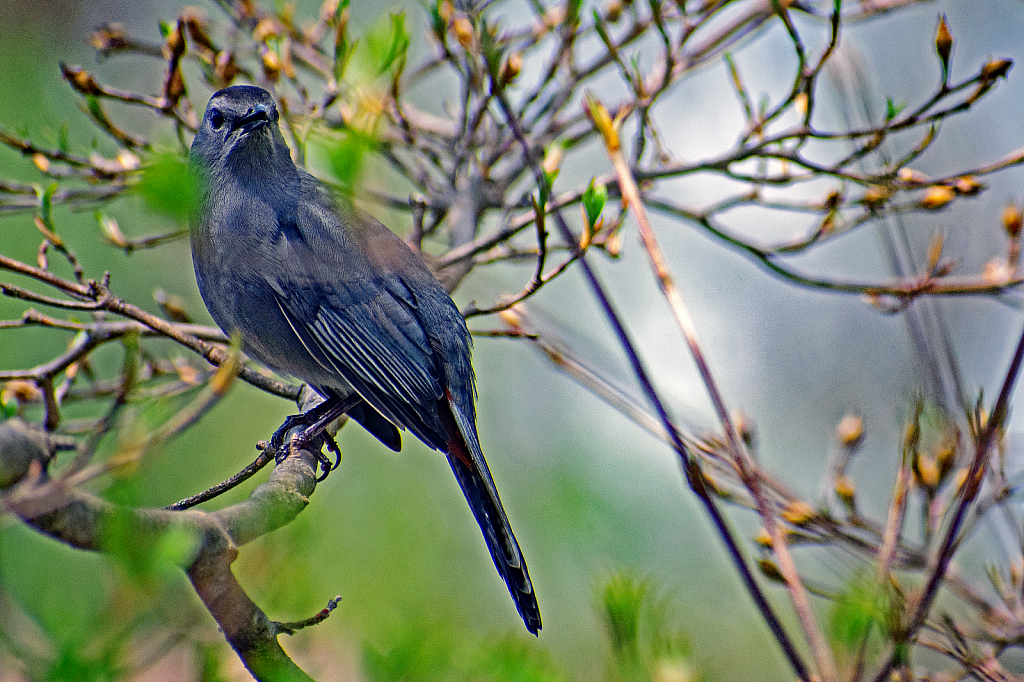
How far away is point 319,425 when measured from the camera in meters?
2.54

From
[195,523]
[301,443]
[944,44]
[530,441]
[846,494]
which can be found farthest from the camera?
[530,441]

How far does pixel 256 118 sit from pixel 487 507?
1.47m

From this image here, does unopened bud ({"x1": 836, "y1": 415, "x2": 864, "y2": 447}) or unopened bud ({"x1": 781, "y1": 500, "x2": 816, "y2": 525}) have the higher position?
unopened bud ({"x1": 781, "y1": 500, "x2": 816, "y2": 525})

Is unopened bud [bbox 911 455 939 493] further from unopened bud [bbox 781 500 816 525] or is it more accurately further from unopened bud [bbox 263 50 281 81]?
unopened bud [bbox 263 50 281 81]

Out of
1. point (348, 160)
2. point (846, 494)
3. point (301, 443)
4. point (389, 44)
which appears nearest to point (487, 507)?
point (301, 443)

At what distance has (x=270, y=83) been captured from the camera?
2.74 meters

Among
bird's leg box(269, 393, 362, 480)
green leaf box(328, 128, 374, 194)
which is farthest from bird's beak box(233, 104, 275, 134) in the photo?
green leaf box(328, 128, 374, 194)

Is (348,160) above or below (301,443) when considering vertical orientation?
above

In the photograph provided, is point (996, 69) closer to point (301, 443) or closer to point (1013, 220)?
point (1013, 220)

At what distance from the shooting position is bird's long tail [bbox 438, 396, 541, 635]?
2168mm

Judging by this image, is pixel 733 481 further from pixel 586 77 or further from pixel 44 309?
pixel 44 309

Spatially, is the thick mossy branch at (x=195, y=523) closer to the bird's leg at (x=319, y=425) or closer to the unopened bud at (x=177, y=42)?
the bird's leg at (x=319, y=425)

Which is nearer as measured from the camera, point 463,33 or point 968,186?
point 968,186

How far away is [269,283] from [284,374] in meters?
0.36
